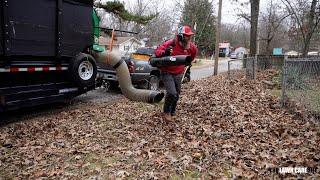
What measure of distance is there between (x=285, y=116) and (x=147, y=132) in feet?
10.1

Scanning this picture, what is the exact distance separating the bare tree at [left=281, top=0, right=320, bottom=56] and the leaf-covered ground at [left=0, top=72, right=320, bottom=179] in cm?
1595

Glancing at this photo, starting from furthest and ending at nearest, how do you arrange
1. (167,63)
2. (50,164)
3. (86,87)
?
1. (86,87)
2. (167,63)
3. (50,164)

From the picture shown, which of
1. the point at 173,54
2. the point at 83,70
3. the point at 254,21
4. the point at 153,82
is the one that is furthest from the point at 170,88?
the point at 254,21

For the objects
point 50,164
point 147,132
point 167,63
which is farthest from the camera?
point 167,63

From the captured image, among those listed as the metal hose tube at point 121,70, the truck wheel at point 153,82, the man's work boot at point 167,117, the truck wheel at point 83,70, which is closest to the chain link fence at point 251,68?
the truck wheel at point 153,82

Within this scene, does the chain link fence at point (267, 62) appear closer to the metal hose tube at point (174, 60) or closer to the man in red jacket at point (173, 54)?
the man in red jacket at point (173, 54)

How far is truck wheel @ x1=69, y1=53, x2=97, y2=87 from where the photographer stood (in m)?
8.80

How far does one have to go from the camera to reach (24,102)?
25.6 ft

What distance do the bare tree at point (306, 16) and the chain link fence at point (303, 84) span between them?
14998 millimetres

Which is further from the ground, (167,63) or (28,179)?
(167,63)

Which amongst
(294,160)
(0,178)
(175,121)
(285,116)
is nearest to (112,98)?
(175,121)

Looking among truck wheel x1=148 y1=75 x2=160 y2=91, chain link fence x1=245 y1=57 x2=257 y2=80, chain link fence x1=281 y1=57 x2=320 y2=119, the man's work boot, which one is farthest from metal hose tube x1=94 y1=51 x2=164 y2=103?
chain link fence x1=245 y1=57 x2=257 y2=80

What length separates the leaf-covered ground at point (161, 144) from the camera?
4.63 m

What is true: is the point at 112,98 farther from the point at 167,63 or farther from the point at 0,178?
the point at 0,178
